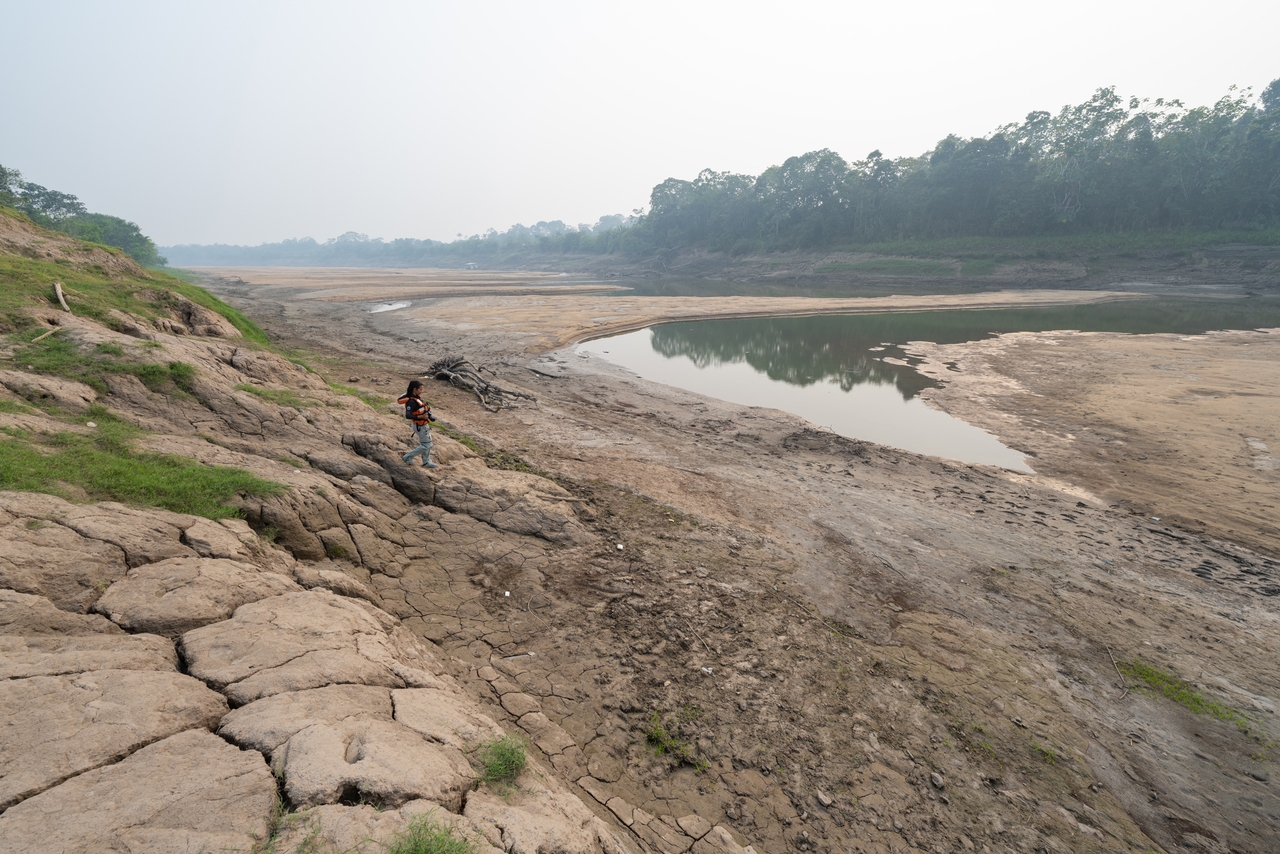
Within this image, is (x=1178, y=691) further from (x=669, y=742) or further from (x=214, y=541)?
(x=214, y=541)

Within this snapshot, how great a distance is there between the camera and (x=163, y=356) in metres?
8.65

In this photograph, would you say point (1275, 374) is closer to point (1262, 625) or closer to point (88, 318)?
point (1262, 625)

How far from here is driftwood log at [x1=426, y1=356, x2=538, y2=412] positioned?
15.5 meters

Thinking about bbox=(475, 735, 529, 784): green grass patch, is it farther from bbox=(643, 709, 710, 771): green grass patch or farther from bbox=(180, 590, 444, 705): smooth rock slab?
bbox=(643, 709, 710, 771): green grass patch

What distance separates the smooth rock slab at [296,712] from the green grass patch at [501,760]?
2.50ft

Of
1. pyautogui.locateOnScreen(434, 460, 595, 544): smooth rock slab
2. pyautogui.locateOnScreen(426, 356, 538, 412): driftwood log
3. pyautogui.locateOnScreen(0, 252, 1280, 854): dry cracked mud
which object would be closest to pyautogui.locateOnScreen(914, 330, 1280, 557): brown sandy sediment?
pyautogui.locateOnScreen(0, 252, 1280, 854): dry cracked mud

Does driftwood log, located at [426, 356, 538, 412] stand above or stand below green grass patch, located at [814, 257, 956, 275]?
below

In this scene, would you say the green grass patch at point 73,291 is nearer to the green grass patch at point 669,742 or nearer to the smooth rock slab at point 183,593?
the smooth rock slab at point 183,593

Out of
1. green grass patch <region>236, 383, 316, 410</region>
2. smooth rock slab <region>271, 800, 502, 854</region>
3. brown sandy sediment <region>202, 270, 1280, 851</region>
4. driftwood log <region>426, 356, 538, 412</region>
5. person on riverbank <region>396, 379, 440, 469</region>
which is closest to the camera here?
smooth rock slab <region>271, 800, 502, 854</region>

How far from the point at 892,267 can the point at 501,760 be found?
233 feet

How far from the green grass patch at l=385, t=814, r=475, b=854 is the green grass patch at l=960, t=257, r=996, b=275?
69.6m

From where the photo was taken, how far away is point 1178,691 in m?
6.08

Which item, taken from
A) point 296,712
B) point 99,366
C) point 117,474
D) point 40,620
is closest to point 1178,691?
point 296,712

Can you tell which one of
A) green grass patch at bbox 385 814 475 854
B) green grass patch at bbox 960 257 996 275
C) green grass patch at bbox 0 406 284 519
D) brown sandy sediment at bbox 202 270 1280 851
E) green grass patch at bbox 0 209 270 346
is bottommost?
brown sandy sediment at bbox 202 270 1280 851
